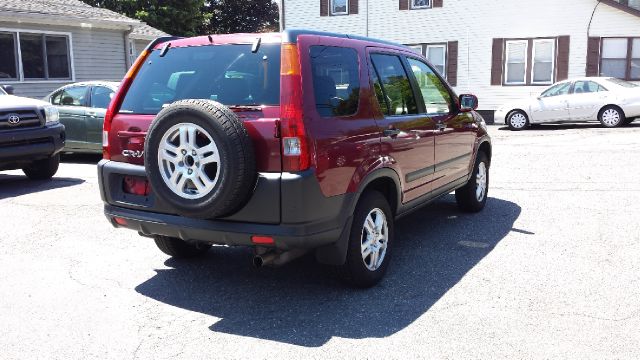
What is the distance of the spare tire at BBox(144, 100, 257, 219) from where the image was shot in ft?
11.6

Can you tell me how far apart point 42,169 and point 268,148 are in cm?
676

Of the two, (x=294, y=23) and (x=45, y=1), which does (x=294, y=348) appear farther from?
(x=294, y=23)

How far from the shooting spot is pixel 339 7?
23.7 metres

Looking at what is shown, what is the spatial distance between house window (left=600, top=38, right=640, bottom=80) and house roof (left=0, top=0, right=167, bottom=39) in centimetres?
1570

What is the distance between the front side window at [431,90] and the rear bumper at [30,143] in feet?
19.0

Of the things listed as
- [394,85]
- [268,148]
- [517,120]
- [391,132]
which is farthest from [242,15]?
[268,148]

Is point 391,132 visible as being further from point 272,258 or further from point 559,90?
point 559,90

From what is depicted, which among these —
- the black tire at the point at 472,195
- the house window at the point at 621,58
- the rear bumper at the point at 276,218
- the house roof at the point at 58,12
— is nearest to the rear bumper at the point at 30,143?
the rear bumper at the point at 276,218

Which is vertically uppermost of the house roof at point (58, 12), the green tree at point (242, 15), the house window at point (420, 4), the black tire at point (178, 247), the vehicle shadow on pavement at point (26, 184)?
the green tree at point (242, 15)

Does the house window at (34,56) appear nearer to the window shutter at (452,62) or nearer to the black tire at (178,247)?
the black tire at (178,247)

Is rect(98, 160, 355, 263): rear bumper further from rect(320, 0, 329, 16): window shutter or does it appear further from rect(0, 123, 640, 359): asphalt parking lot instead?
rect(320, 0, 329, 16): window shutter

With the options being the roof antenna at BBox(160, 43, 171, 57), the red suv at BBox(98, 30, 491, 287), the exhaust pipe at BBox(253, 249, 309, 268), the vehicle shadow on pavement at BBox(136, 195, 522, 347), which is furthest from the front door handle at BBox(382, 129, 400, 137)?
the roof antenna at BBox(160, 43, 171, 57)

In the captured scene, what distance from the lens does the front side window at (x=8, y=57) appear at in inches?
604

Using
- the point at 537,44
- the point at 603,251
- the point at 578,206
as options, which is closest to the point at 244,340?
the point at 603,251
